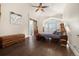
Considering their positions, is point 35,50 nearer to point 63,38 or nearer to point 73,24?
point 63,38

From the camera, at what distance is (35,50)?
2211mm

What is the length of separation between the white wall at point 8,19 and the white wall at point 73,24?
1.93ft

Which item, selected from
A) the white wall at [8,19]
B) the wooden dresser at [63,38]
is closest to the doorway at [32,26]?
the white wall at [8,19]

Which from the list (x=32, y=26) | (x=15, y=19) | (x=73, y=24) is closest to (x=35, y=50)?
(x=32, y=26)

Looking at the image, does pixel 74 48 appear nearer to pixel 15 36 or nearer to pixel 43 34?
pixel 43 34

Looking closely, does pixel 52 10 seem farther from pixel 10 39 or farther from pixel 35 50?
pixel 10 39

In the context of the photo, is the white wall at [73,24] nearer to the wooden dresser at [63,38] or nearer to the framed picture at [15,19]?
the wooden dresser at [63,38]

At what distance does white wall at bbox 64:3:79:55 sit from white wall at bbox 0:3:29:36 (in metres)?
0.59

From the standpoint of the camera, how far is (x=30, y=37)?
226 cm

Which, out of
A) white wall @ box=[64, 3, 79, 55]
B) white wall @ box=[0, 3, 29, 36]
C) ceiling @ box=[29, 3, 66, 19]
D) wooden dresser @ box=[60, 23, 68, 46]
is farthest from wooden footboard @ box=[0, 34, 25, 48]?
white wall @ box=[64, 3, 79, 55]

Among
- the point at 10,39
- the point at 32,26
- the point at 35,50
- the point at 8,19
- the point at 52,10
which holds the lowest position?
the point at 35,50

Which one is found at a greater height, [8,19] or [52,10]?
[52,10]

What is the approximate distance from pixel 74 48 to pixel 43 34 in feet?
1.60

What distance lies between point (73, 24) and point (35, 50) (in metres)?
0.66
